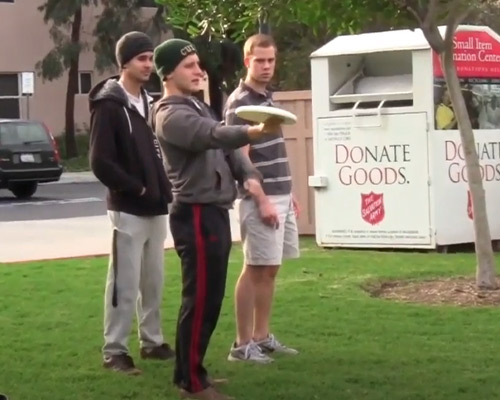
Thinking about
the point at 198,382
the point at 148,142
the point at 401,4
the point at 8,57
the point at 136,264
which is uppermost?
the point at 8,57

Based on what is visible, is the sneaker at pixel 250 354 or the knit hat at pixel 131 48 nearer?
the knit hat at pixel 131 48

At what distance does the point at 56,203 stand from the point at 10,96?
17553 millimetres

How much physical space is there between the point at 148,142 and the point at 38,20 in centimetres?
3526

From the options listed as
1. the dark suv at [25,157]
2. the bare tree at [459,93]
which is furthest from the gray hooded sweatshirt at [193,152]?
the dark suv at [25,157]

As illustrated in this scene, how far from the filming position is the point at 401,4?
9.60 metres

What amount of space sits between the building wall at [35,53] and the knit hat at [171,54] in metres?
33.5

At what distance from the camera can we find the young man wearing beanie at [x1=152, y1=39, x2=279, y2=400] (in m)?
6.10

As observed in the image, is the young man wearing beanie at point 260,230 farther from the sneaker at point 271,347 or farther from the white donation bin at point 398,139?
the white donation bin at point 398,139

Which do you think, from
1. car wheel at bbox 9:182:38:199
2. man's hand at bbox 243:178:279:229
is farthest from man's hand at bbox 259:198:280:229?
car wheel at bbox 9:182:38:199

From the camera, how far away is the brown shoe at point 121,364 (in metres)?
6.78

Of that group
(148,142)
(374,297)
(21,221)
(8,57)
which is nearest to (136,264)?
(148,142)

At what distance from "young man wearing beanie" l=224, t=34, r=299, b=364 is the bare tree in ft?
8.05

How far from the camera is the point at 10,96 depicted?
40844mm

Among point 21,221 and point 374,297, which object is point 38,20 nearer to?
point 21,221
